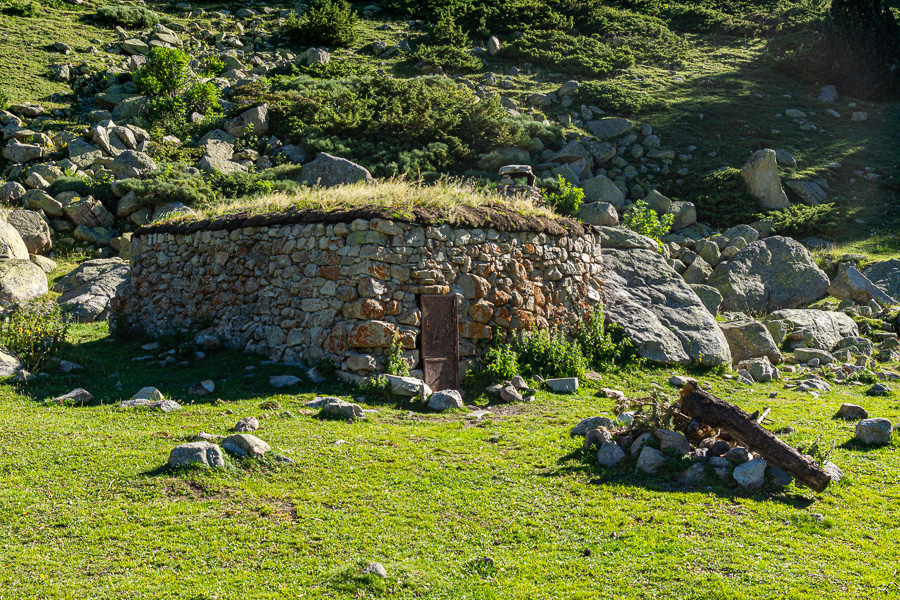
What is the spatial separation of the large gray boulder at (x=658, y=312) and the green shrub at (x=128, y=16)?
3276 cm

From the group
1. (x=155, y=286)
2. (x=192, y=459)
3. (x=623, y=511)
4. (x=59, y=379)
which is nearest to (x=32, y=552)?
(x=192, y=459)

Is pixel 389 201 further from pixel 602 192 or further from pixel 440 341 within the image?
pixel 602 192

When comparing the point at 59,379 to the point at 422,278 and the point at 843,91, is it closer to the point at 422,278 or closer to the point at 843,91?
the point at 422,278

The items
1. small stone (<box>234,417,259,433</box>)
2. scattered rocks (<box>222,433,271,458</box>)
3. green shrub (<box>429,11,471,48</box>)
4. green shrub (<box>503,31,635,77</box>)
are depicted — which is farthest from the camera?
green shrub (<box>429,11,471,48</box>)

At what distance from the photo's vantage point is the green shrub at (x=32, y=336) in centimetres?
1047

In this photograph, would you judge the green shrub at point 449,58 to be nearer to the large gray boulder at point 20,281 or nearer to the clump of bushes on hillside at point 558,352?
the large gray boulder at point 20,281

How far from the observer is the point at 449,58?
109ft

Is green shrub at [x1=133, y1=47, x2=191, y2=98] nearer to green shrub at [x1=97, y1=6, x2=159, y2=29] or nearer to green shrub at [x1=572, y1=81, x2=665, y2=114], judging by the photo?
green shrub at [x1=97, y1=6, x2=159, y2=29]

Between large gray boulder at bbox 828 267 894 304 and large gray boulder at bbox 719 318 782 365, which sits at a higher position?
large gray boulder at bbox 828 267 894 304

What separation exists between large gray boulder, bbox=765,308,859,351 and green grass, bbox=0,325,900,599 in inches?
278

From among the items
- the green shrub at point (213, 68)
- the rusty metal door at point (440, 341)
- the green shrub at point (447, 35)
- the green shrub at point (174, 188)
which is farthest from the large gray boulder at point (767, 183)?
the green shrub at point (213, 68)

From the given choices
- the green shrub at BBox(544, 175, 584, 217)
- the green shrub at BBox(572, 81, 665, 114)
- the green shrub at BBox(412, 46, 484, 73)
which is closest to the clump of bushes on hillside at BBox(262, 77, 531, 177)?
the green shrub at BBox(544, 175, 584, 217)

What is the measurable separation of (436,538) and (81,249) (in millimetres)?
18256

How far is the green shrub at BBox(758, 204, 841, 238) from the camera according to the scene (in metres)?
22.0
